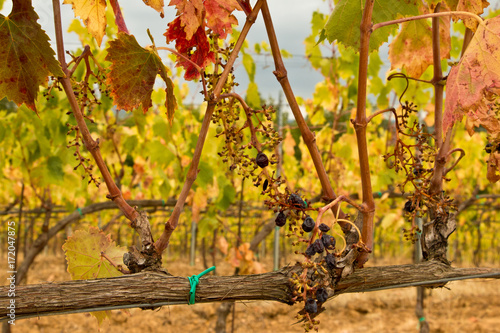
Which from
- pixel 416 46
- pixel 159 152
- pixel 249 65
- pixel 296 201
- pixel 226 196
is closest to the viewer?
pixel 296 201

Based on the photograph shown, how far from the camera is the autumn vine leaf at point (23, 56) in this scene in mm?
844

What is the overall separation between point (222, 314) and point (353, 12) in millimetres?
Result: 3436

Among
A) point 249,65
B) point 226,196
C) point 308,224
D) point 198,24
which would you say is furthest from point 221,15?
point 226,196

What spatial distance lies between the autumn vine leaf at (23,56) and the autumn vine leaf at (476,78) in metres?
0.73

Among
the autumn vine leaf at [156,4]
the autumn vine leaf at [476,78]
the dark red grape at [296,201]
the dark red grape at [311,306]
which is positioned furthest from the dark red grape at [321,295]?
the autumn vine leaf at [156,4]

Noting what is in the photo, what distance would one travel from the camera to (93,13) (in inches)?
36.8

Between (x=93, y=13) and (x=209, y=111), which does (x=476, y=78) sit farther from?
(x=93, y=13)

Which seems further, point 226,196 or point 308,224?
point 226,196

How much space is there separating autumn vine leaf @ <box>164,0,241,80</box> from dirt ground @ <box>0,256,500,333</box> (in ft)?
16.6

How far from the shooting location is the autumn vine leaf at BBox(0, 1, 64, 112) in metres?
0.84

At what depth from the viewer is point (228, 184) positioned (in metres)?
3.78

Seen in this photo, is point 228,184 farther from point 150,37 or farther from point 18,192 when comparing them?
point 18,192

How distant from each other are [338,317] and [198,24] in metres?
6.78

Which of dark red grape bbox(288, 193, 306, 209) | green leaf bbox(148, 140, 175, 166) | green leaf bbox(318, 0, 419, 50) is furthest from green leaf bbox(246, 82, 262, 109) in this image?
dark red grape bbox(288, 193, 306, 209)
